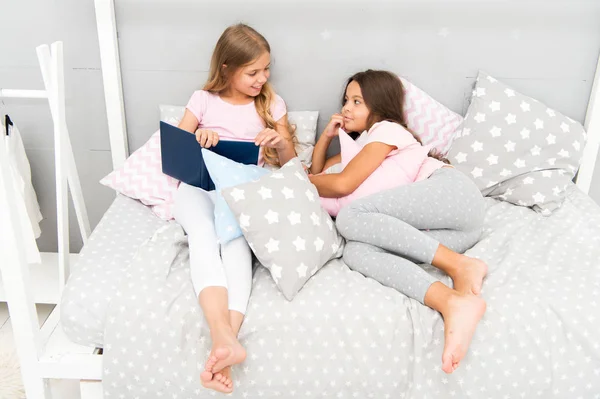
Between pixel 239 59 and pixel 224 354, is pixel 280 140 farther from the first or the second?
pixel 224 354

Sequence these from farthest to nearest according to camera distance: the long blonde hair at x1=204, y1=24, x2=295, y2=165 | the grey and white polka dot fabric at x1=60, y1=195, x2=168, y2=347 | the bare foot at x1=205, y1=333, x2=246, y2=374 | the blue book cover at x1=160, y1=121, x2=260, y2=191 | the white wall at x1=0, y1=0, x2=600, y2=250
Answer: the white wall at x1=0, y1=0, x2=600, y2=250
the long blonde hair at x1=204, y1=24, x2=295, y2=165
the blue book cover at x1=160, y1=121, x2=260, y2=191
the grey and white polka dot fabric at x1=60, y1=195, x2=168, y2=347
the bare foot at x1=205, y1=333, x2=246, y2=374

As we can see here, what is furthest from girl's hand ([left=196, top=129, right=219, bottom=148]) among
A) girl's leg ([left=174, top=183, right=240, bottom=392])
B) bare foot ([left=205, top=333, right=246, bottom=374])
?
Answer: bare foot ([left=205, top=333, right=246, bottom=374])

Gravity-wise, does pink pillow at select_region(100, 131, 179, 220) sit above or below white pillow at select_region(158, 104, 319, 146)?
below

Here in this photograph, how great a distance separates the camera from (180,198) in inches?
58.5

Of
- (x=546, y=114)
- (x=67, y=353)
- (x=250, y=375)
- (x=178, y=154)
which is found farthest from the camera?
(x=546, y=114)

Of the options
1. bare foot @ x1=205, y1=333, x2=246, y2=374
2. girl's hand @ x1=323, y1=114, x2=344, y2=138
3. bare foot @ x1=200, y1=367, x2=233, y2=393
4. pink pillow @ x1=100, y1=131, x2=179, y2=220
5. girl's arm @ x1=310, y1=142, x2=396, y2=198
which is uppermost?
girl's hand @ x1=323, y1=114, x2=344, y2=138

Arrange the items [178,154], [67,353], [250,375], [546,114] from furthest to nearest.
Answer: [546,114]
[178,154]
[67,353]
[250,375]

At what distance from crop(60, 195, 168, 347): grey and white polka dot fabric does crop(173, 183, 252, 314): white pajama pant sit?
123 mm

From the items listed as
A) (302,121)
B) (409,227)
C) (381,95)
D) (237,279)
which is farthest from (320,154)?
(237,279)

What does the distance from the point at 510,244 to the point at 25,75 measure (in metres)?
1.54

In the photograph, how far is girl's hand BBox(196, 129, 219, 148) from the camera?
5.07 feet

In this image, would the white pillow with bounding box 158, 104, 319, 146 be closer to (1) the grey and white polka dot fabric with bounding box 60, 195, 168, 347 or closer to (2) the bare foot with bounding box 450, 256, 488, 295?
(1) the grey and white polka dot fabric with bounding box 60, 195, 168, 347

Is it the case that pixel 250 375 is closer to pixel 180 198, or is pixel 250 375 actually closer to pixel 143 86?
pixel 180 198

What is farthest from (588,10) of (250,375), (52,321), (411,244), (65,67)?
(52,321)
